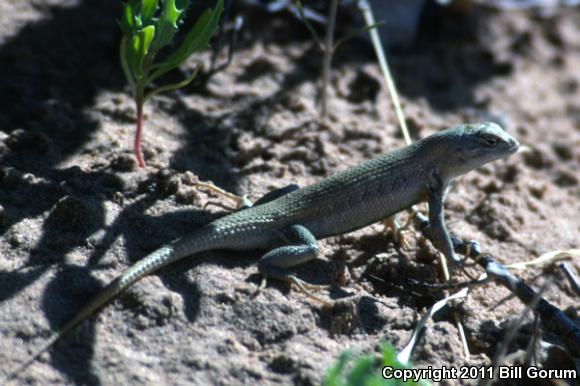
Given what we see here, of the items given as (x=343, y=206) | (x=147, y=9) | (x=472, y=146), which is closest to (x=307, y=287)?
(x=343, y=206)

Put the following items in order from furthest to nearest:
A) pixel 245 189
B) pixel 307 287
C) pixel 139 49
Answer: pixel 245 189 → pixel 139 49 → pixel 307 287

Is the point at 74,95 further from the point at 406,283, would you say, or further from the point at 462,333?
the point at 462,333

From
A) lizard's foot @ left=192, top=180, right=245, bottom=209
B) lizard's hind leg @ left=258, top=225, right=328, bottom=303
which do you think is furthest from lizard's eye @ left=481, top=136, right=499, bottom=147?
lizard's foot @ left=192, top=180, right=245, bottom=209

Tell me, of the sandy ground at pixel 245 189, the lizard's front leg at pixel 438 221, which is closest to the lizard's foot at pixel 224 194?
the sandy ground at pixel 245 189

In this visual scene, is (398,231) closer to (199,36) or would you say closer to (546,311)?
(546,311)

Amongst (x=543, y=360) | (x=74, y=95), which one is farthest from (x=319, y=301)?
(x=74, y=95)

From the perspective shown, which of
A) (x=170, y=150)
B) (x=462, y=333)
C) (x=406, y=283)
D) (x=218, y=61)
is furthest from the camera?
(x=218, y=61)
